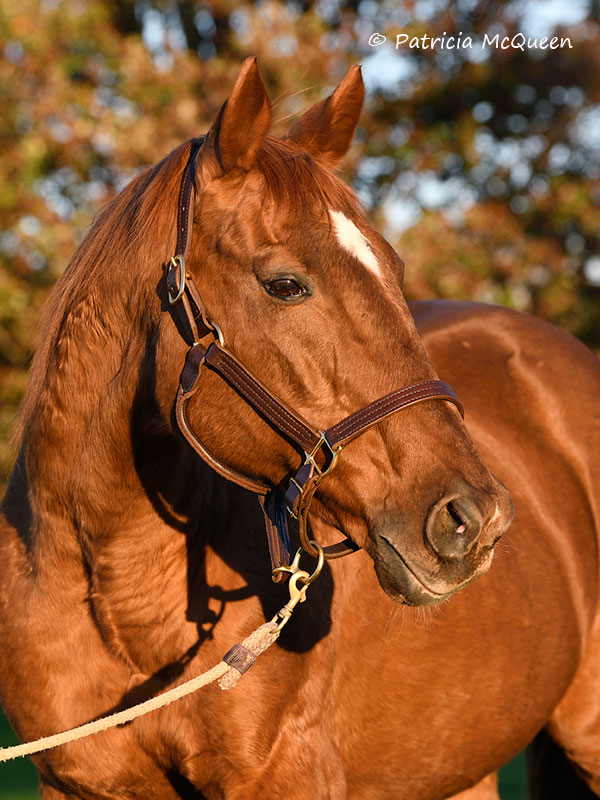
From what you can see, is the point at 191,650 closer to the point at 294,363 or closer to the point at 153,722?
the point at 153,722

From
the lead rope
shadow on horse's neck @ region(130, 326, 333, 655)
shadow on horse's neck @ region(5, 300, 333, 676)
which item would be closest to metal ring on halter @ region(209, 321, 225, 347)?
shadow on horse's neck @ region(5, 300, 333, 676)

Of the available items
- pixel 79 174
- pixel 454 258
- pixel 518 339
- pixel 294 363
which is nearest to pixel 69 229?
pixel 79 174

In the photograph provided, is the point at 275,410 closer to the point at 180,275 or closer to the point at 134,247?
the point at 180,275

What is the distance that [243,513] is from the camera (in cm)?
264

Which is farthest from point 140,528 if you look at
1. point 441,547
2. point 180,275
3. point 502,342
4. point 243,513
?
point 502,342

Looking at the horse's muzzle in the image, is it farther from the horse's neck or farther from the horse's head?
the horse's neck

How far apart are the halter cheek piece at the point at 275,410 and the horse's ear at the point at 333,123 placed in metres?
0.47

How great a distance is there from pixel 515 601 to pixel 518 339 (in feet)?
3.84

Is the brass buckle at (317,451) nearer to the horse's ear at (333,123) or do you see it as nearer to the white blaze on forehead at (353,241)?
the white blaze on forehead at (353,241)

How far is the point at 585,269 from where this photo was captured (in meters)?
10.9

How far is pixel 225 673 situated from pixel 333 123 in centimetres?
152

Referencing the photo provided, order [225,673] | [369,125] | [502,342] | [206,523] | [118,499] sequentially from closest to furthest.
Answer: [225,673]
[118,499]
[206,523]
[502,342]
[369,125]

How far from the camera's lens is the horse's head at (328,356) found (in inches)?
81.5

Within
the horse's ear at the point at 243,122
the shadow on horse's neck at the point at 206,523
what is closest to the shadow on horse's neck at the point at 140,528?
the shadow on horse's neck at the point at 206,523
